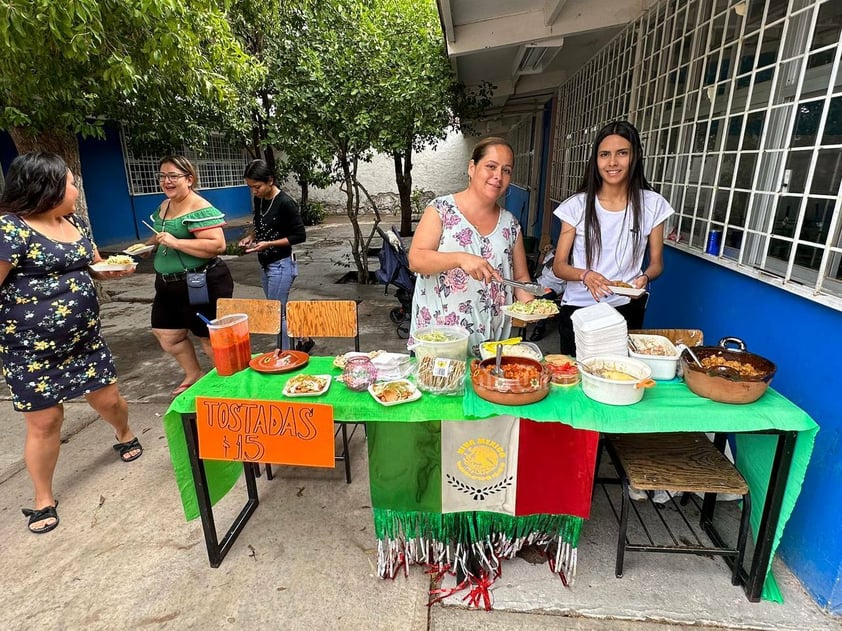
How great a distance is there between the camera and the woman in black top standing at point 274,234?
3910mm

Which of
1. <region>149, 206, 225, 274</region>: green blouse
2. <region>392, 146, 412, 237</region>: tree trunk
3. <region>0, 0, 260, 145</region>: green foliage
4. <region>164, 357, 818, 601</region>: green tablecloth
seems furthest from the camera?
<region>392, 146, 412, 237</region>: tree trunk

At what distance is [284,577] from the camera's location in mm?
2100

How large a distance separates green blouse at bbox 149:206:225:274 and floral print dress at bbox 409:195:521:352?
1645 mm

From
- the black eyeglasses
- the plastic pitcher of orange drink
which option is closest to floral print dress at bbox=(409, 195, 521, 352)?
the plastic pitcher of orange drink

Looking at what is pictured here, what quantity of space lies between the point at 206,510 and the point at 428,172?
16.5 meters

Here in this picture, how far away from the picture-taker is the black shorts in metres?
3.15

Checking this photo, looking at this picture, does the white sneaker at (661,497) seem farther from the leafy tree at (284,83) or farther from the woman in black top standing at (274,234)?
the leafy tree at (284,83)

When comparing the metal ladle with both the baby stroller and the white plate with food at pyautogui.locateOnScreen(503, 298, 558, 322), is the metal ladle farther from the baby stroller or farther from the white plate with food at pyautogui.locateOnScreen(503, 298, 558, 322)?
the baby stroller

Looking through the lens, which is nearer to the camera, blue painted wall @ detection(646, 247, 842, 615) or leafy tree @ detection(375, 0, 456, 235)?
blue painted wall @ detection(646, 247, 842, 615)

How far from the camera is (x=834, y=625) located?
72.3 inches

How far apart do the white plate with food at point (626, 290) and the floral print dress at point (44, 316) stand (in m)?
2.62

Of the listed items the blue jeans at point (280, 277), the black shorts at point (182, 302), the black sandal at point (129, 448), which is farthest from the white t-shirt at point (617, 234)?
the black sandal at point (129, 448)

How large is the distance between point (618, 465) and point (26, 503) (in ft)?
10.3

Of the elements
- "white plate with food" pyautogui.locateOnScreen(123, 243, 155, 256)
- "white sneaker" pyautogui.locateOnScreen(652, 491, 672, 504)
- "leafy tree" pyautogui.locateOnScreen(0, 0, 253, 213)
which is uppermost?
"leafy tree" pyautogui.locateOnScreen(0, 0, 253, 213)
